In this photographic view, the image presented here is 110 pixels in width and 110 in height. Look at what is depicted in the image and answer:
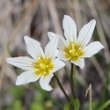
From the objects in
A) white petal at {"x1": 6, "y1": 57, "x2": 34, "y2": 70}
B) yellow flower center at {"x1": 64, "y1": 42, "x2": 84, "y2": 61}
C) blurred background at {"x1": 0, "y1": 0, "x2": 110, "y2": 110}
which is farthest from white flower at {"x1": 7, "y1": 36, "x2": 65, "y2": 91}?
blurred background at {"x1": 0, "y1": 0, "x2": 110, "y2": 110}

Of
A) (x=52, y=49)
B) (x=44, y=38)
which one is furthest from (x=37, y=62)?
(x=44, y=38)

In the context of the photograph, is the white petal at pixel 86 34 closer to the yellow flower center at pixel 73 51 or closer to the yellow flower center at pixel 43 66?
the yellow flower center at pixel 73 51

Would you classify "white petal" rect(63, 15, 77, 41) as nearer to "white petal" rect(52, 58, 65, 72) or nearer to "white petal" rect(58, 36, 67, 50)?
"white petal" rect(58, 36, 67, 50)

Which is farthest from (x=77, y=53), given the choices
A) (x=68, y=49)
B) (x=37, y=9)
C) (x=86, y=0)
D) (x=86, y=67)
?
(x=37, y=9)

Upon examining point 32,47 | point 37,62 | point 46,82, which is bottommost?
point 46,82

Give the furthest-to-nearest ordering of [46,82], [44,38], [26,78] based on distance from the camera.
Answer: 1. [44,38]
2. [26,78]
3. [46,82]

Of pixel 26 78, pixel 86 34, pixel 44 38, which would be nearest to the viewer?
pixel 26 78

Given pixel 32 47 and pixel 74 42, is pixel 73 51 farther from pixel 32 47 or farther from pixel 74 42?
pixel 32 47
